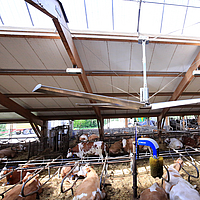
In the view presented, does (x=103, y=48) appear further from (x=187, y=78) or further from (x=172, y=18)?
(x=187, y=78)

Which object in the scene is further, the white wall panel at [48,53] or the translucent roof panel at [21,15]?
the white wall panel at [48,53]

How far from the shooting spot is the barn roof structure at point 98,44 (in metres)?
3.68

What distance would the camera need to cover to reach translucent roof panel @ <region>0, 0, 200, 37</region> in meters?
3.62

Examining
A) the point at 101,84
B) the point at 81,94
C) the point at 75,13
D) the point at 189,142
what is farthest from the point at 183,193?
the point at 189,142

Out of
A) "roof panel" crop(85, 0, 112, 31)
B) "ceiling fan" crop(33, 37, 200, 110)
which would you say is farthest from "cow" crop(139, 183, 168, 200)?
"roof panel" crop(85, 0, 112, 31)

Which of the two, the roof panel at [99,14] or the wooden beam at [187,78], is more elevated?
the roof panel at [99,14]

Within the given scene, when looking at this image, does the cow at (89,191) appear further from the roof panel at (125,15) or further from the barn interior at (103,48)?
the roof panel at (125,15)

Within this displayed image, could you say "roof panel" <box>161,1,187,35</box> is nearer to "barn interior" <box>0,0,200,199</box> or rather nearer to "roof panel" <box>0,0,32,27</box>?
"barn interior" <box>0,0,200,199</box>

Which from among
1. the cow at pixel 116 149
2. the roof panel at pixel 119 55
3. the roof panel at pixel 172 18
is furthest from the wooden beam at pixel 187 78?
the cow at pixel 116 149

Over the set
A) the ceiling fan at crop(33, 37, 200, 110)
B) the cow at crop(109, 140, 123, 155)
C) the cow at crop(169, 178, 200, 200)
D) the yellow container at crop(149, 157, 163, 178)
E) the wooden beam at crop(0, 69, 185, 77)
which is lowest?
the cow at crop(109, 140, 123, 155)

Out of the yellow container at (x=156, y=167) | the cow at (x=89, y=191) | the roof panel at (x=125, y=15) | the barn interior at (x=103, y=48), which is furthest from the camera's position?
the roof panel at (x=125, y=15)

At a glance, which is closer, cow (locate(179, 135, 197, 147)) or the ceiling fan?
the ceiling fan

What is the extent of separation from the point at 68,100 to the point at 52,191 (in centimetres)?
493

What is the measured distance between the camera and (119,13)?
3.83 m
